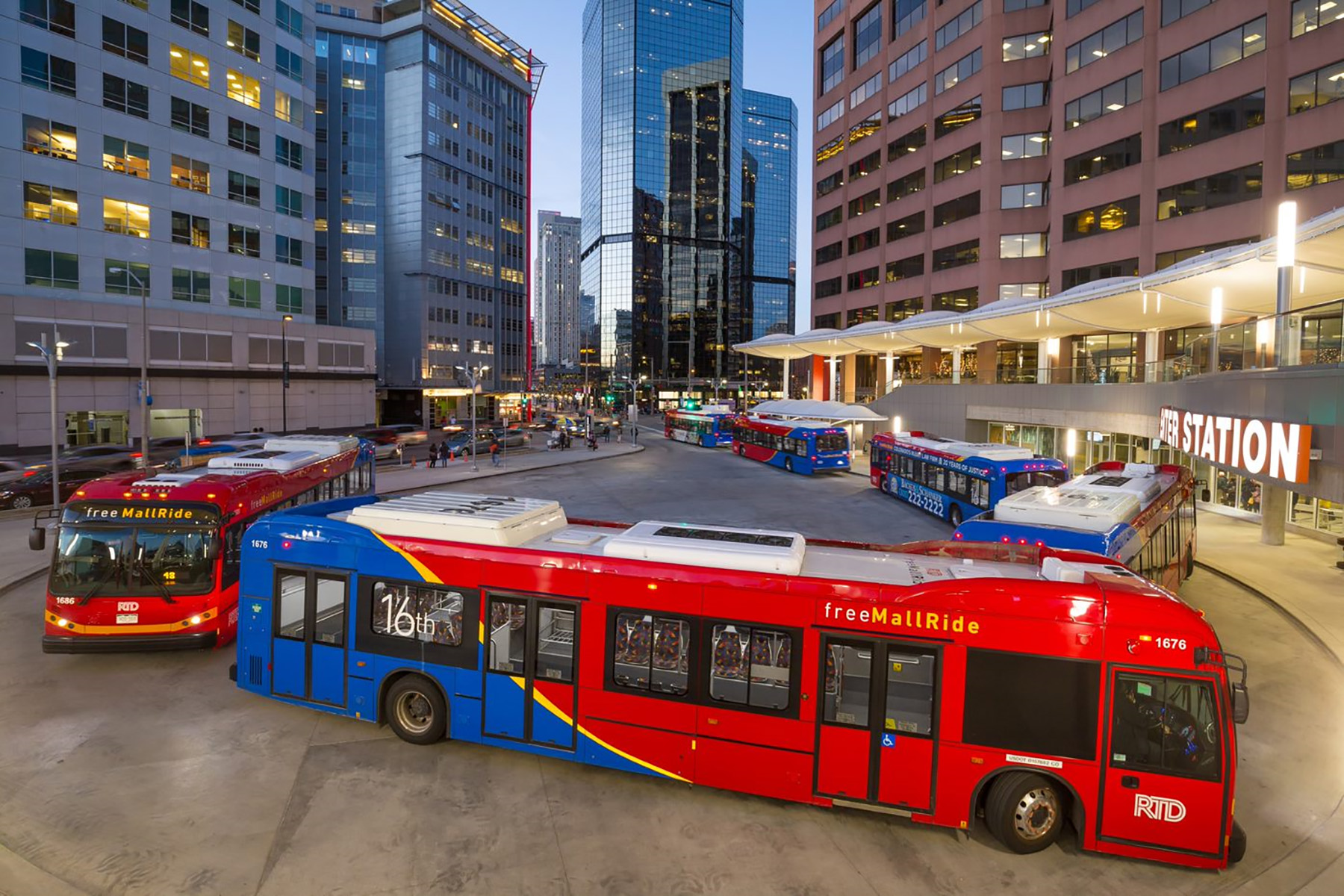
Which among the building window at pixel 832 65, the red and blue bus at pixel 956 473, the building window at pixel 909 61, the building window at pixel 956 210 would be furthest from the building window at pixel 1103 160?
the building window at pixel 832 65

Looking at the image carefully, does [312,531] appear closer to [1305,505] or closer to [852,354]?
[1305,505]

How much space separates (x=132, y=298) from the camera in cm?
4156

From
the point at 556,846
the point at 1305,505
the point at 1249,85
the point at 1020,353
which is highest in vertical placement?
the point at 1249,85

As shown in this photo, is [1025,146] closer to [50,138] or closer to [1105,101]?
[1105,101]

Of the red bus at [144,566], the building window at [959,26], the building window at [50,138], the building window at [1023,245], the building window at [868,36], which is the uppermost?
the building window at [868,36]

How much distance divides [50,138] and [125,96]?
5.15 meters

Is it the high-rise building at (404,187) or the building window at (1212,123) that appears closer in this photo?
the building window at (1212,123)

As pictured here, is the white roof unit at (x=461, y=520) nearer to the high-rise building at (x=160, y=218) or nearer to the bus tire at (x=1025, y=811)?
the bus tire at (x=1025, y=811)

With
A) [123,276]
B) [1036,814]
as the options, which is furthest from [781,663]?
[123,276]

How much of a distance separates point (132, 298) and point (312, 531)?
44335 mm

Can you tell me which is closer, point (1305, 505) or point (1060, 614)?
point (1060, 614)

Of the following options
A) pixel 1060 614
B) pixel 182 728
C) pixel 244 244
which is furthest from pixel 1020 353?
pixel 244 244

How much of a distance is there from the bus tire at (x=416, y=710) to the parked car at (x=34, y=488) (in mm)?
22807

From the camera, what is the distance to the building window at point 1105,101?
38.7 m
